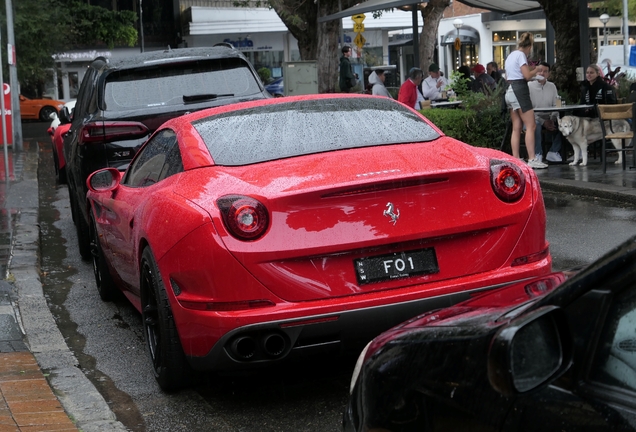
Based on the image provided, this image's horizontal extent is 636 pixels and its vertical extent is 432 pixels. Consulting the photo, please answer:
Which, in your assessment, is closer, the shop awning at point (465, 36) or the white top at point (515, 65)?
the white top at point (515, 65)

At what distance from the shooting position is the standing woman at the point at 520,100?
47.5 ft

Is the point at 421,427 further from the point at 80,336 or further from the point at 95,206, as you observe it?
the point at 95,206

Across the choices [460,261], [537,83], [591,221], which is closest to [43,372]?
[460,261]

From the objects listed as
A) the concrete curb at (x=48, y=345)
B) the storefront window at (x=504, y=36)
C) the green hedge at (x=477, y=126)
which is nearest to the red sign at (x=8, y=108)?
the green hedge at (x=477, y=126)

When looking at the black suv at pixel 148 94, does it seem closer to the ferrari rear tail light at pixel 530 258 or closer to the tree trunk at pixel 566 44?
the ferrari rear tail light at pixel 530 258

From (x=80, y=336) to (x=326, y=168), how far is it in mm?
2918

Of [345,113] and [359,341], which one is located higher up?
[345,113]

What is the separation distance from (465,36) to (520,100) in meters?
44.9

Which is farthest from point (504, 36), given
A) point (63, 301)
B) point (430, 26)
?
point (63, 301)

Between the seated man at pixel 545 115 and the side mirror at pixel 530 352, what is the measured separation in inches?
524

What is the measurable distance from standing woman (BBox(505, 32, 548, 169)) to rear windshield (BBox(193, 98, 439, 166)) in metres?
8.78

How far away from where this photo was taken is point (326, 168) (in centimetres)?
491

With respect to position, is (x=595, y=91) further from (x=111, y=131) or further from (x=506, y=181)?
(x=506, y=181)

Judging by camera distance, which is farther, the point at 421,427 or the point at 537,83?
the point at 537,83
